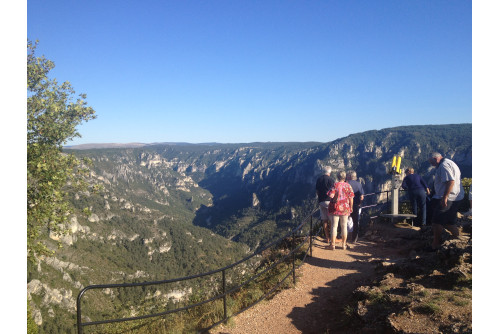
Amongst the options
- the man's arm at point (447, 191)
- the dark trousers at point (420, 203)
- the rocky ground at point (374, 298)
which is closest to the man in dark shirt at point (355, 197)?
the rocky ground at point (374, 298)

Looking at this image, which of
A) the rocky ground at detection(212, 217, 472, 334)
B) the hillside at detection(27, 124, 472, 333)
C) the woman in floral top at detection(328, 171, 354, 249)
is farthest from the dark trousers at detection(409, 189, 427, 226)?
the hillside at detection(27, 124, 472, 333)

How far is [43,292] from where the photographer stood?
4756 cm

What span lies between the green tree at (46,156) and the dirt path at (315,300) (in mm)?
5662

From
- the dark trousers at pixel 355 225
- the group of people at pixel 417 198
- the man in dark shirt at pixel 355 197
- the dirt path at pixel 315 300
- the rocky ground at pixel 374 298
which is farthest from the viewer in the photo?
the dark trousers at pixel 355 225

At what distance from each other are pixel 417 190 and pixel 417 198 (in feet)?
1.25

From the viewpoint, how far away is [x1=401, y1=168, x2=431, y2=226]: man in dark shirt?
888 cm

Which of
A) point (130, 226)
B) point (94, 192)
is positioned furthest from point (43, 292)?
point (130, 226)

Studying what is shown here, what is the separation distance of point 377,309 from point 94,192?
850 centimetres

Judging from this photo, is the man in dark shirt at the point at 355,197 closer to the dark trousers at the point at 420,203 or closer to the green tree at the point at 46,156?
the dark trousers at the point at 420,203

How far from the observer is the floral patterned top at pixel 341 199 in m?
6.90

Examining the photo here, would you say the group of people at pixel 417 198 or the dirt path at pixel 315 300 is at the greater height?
the group of people at pixel 417 198

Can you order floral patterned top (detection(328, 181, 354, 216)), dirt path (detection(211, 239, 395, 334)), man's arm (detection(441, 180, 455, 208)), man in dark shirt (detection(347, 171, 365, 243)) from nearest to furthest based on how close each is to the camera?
1. dirt path (detection(211, 239, 395, 334))
2. man's arm (detection(441, 180, 455, 208))
3. floral patterned top (detection(328, 181, 354, 216))
4. man in dark shirt (detection(347, 171, 365, 243))

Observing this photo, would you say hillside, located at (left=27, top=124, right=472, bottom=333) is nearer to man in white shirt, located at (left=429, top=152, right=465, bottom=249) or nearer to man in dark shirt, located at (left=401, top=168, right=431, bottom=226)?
man in dark shirt, located at (left=401, top=168, right=431, bottom=226)

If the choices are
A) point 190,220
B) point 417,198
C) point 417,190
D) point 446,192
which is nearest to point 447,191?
point 446,192
